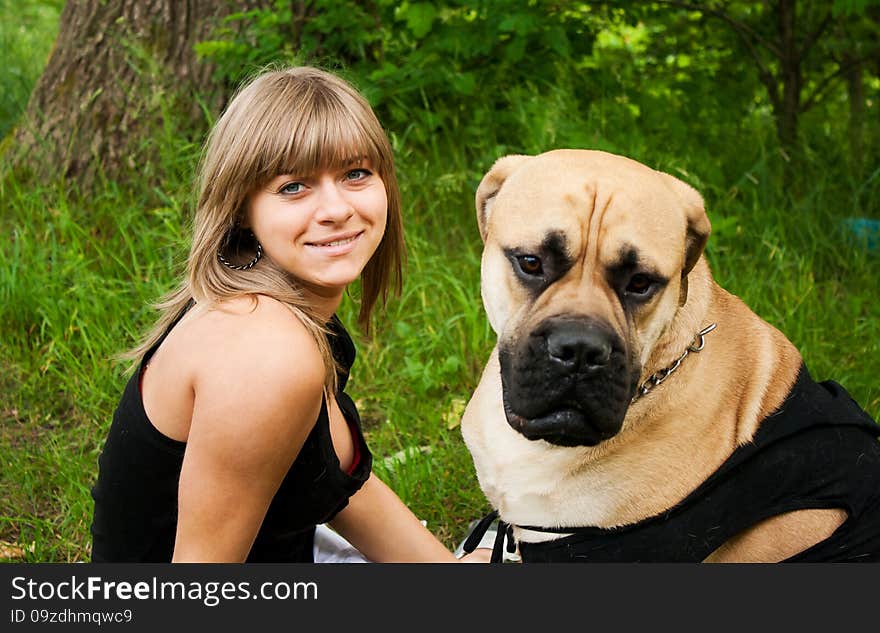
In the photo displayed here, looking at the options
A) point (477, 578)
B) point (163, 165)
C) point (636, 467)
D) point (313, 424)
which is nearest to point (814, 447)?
point (636, 467)

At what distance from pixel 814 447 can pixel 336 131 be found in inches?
53.9

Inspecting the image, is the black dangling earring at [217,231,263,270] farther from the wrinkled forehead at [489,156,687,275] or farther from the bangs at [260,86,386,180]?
the wrinkled forehead at [489,156,687,275]

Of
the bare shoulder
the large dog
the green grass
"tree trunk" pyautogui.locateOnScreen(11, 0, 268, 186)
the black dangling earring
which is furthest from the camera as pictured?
"tree trunk" pyautogui.locateOnScreen(11, 0, 268, 186)

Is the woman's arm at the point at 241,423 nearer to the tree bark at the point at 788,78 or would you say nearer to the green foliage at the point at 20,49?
the tree bark at the point at 788,78

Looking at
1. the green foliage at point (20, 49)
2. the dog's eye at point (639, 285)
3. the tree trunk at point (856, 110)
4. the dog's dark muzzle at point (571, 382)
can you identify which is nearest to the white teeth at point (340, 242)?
the dog's dark muzzle at point (571, 382)

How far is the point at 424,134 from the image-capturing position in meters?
4.70

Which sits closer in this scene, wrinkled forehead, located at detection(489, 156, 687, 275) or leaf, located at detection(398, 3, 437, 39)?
wrinkled forehead, located at detection(489, 156, 687, 275)

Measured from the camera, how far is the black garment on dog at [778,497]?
7.43ft

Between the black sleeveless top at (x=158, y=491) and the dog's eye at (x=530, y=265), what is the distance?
0.52 metres

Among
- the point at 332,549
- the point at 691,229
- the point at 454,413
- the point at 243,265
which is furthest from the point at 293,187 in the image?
the point at 454,413

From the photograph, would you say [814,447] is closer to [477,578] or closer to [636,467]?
[636,467]

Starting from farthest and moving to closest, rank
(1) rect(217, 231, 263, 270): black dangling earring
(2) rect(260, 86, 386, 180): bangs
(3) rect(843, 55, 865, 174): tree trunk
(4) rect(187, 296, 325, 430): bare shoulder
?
(3) rect(843, 55, 865, 174): tree trunk < (1) rect(217, 231, 263, 270): black dangling earring < (2) rect(260, 86, 386, 180): bangs < (4) rect(187, 296, 325, 430): bare shoulder

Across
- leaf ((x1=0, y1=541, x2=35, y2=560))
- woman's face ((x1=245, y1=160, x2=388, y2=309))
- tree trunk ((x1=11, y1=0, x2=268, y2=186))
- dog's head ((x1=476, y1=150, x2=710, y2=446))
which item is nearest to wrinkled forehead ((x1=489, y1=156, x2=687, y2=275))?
dog's head ((x1=476, y1=150, x2=710, y2=446))

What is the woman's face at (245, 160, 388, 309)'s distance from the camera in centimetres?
Answer: 238
